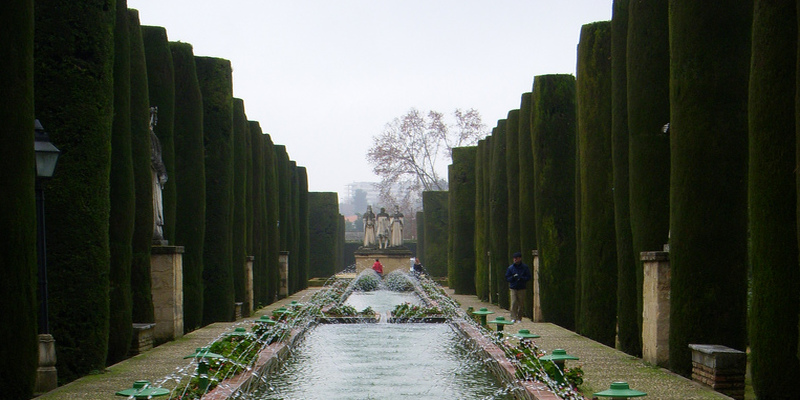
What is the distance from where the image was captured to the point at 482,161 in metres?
26.2

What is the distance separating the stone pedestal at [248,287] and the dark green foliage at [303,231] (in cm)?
1181

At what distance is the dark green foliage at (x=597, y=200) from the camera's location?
1304 centimetres

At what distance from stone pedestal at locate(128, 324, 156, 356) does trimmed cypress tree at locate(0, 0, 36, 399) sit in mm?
3624

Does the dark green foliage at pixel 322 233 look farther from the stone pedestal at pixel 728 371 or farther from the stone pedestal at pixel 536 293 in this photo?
the stone pedestal at pixel 728 371

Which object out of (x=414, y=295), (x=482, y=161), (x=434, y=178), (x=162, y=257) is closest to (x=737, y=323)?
(x=162, y=257)

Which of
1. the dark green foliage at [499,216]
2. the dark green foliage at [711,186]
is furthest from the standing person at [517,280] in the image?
the dark green foliage at [711,186]

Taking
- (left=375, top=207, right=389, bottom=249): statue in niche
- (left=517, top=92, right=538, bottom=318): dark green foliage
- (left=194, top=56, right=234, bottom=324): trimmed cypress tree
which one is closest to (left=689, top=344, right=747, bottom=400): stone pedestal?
(left=517, top=92, right=538, bottom=318): dark green foliage

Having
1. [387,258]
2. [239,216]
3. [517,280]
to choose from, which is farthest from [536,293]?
[387,258]

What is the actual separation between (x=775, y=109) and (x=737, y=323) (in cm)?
259

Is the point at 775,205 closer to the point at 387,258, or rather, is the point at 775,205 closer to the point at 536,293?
the point at 536,293

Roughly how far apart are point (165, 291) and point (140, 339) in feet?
6.37

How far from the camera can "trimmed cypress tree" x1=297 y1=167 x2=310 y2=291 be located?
107 feet

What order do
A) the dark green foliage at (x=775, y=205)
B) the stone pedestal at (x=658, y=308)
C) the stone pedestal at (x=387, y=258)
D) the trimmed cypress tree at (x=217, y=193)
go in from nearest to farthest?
the dark green foliage at (x=775, y=205)
the stone pedestal at (x=658, y=308)
the trimmed cypress tree at (x=217, y=193)
the stone pedestal at (x=387, y=258)

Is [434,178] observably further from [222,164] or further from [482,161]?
[222,164]
